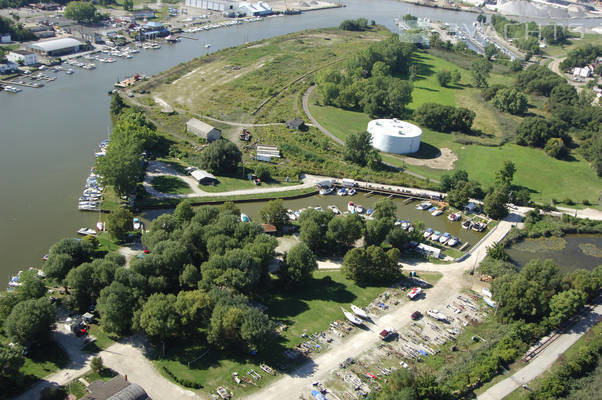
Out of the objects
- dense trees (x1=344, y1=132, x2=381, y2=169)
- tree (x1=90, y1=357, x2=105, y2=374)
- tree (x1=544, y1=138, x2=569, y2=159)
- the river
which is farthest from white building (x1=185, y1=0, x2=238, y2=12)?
tree (x1=90, y1=357, x2=105, y2=374)

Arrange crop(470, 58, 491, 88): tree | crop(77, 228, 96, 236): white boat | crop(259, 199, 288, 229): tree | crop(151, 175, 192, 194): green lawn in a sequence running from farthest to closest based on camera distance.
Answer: crop(470, 58, 491, 88): tree, crop(151, 175, 192, 194): green lawn, crop(259, 199, 288, 229): tree, crop(77, 228, 96, 236): white boat

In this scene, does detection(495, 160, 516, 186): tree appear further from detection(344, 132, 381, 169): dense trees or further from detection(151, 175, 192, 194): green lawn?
detection(151, 175, 192, 194): green lawn

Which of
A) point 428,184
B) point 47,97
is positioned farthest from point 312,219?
point 47,97

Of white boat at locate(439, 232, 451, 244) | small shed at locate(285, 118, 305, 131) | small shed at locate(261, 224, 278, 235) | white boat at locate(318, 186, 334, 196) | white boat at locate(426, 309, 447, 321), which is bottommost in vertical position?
white boat at locate(426, 309, 447, 321)

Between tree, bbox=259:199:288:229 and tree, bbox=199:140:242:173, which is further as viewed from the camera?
tree, bbox=199:140:242:173

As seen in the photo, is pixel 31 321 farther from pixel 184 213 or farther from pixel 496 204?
pixel 496 204

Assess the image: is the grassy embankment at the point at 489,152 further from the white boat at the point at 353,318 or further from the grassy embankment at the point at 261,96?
the white boat at the point at 353,318

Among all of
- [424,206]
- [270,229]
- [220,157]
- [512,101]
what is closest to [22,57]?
[220,157]
